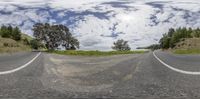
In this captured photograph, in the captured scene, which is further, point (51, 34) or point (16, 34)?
point (16, 34)

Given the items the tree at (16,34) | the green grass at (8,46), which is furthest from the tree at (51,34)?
the tree at (16,34)

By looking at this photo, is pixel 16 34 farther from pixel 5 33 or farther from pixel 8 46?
pixel 8 46

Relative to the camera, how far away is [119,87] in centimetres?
938

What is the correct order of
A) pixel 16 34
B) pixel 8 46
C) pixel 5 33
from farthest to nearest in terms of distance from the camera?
1. pixel 16 34
2. pixel 5 33
3. pixel 8 46

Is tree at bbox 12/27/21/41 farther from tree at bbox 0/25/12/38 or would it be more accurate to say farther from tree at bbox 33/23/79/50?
tree at bbox 33/23/79/50

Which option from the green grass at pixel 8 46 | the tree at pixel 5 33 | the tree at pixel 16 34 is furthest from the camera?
the tree at pixel 16 34

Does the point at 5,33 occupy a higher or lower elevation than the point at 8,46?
higher

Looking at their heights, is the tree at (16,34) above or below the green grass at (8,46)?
above

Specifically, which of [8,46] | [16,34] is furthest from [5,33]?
[8,46]

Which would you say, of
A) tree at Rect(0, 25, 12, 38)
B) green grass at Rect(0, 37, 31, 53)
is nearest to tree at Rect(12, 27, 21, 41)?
tree at Rect(0, 25, 12, 38)

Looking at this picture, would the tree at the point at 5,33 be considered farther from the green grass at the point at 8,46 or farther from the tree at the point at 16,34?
the green grass at the point at 8,46

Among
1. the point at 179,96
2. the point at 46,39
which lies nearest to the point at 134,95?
the point at 179,96

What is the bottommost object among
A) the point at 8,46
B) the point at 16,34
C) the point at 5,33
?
the point at 8,46

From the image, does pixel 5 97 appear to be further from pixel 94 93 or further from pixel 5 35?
pixel 5 35
